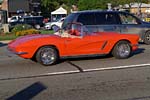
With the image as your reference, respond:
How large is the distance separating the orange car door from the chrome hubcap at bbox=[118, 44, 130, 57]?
75 centimetres

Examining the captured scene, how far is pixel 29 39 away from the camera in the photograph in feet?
36.7

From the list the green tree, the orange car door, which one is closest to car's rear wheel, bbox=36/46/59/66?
the orange car door

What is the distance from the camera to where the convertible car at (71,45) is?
11000mm

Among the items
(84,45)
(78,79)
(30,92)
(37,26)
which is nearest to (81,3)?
(37,26)

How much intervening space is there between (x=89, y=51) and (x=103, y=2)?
56.7 metres

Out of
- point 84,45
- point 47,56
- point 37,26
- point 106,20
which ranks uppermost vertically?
point 106,20

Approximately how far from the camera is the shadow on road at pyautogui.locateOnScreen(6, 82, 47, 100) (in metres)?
7.31

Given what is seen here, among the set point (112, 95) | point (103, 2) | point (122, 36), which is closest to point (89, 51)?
point (122, 36)

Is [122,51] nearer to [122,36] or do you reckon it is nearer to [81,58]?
[122,36]

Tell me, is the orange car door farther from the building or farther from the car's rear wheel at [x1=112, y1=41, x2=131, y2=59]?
the building

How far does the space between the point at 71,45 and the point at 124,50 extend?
1.90 meters

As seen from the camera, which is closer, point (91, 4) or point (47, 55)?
point (47, 55)

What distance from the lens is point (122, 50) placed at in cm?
1215

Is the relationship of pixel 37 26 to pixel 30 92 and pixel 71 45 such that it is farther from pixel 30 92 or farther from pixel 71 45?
pixel 30 92
